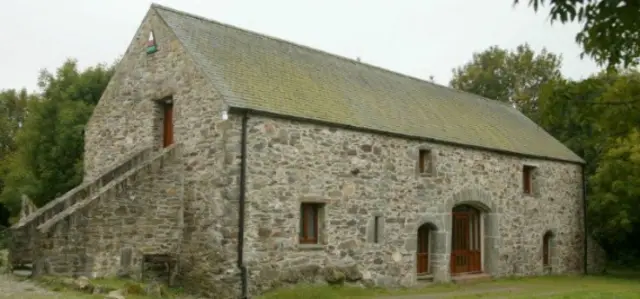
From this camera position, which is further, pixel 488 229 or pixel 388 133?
pixel 488 229

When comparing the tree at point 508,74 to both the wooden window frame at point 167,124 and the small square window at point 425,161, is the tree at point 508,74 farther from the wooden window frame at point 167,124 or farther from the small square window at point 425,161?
the wooden window frame at point 167,124

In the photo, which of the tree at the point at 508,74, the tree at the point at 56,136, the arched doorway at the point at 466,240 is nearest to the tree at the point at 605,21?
the arched doorway at the point at 466,240

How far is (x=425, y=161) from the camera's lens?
18.0 m

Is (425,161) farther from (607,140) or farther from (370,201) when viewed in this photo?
(607,140)

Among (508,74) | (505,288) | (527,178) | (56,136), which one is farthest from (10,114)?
(505,288)

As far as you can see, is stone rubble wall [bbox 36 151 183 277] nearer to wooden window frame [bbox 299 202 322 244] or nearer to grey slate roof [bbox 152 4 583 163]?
grey slate roof [bbox 152 4 583 163]

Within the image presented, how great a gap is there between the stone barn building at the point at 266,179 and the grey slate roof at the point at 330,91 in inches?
2.6

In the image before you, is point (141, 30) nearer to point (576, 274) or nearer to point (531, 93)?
point (576, 274)

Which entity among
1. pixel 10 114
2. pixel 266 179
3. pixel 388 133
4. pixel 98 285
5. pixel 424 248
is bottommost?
pixel 98 285

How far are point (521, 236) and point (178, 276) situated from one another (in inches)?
488

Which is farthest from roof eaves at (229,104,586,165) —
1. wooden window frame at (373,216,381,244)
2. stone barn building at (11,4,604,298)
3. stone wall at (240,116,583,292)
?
wooden window frame at (373,216,381,244)

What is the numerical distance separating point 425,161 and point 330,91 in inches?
136

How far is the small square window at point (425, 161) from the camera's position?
17906mm

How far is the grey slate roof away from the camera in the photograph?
49.3 ft
